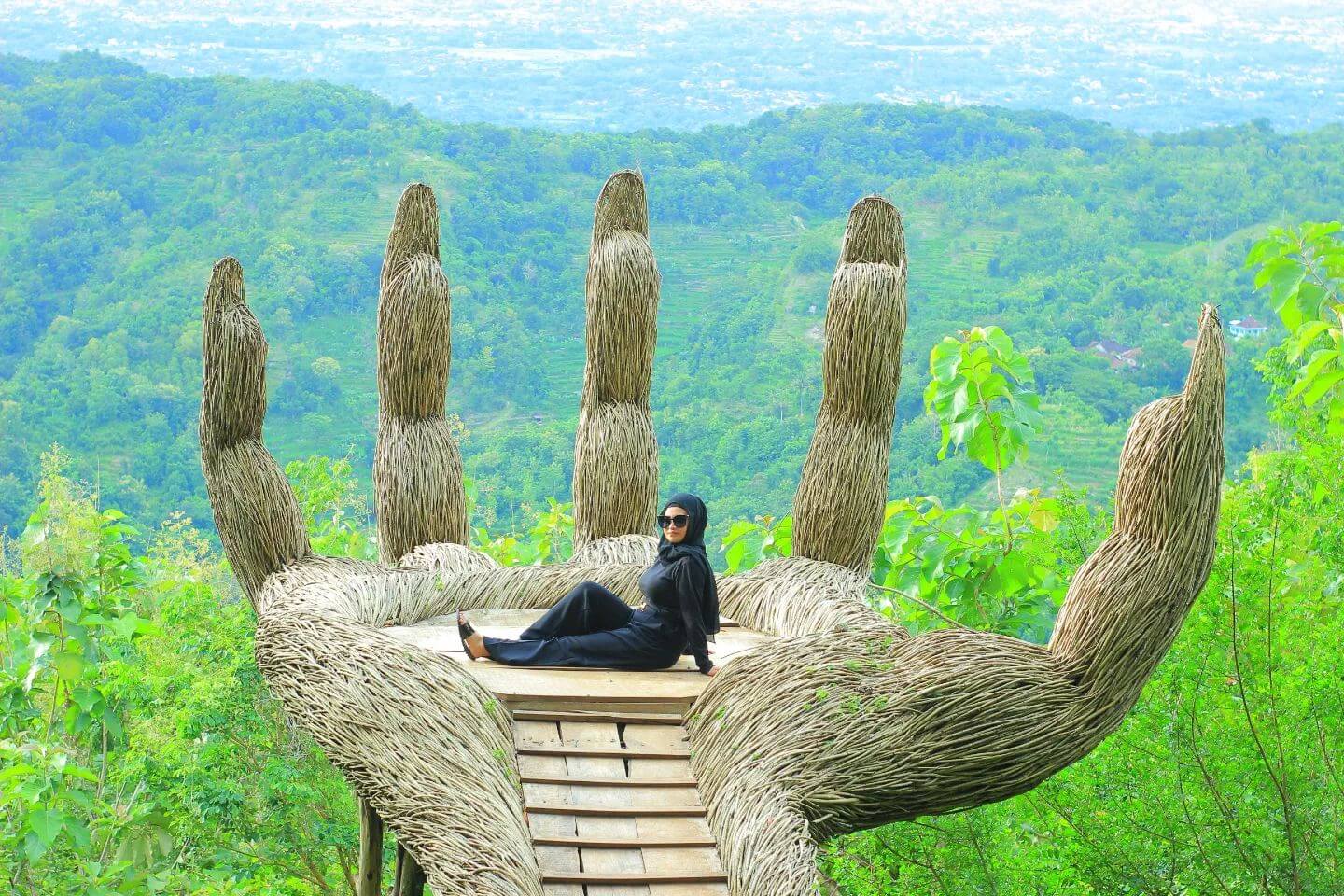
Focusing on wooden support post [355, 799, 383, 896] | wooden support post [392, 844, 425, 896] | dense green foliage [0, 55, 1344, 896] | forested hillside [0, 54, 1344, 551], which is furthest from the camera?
forested hillside [0, 54, 1344, 551]

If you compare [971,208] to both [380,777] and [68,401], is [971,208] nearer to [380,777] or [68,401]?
[68,401]

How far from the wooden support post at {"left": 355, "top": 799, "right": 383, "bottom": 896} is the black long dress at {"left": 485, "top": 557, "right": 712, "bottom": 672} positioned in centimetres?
168

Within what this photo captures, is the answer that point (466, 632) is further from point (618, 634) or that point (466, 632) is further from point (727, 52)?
point (727, 52)

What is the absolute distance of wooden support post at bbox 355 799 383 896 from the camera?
791cm

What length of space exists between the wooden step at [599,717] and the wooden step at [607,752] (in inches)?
8.4

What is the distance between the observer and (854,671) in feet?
19.6

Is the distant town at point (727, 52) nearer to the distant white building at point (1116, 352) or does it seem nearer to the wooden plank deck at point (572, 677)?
the distant white building at point (1116, 352)

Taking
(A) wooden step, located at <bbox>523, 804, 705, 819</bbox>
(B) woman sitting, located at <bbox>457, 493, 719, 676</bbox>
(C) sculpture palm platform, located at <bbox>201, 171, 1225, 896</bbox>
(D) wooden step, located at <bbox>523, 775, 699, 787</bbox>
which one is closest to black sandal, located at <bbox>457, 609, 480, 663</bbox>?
(B) woman sitting, located at <bbox>457, 493, 719, 676</bbox>

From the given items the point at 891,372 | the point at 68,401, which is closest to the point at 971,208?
the point at 68,401

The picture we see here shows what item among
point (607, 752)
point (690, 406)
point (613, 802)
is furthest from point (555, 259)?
point (613, 802)

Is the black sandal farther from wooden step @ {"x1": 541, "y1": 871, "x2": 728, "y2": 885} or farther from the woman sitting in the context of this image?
wooden step @ {"x1": 541, "y1": 871, "x2": 728, "y2": 885}

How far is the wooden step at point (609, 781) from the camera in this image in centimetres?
585

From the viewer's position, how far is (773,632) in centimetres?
737

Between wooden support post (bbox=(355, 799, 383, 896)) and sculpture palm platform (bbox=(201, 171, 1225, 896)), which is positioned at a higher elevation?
sculpture palm platform (bbox=(201, 171, 1225, 896))
